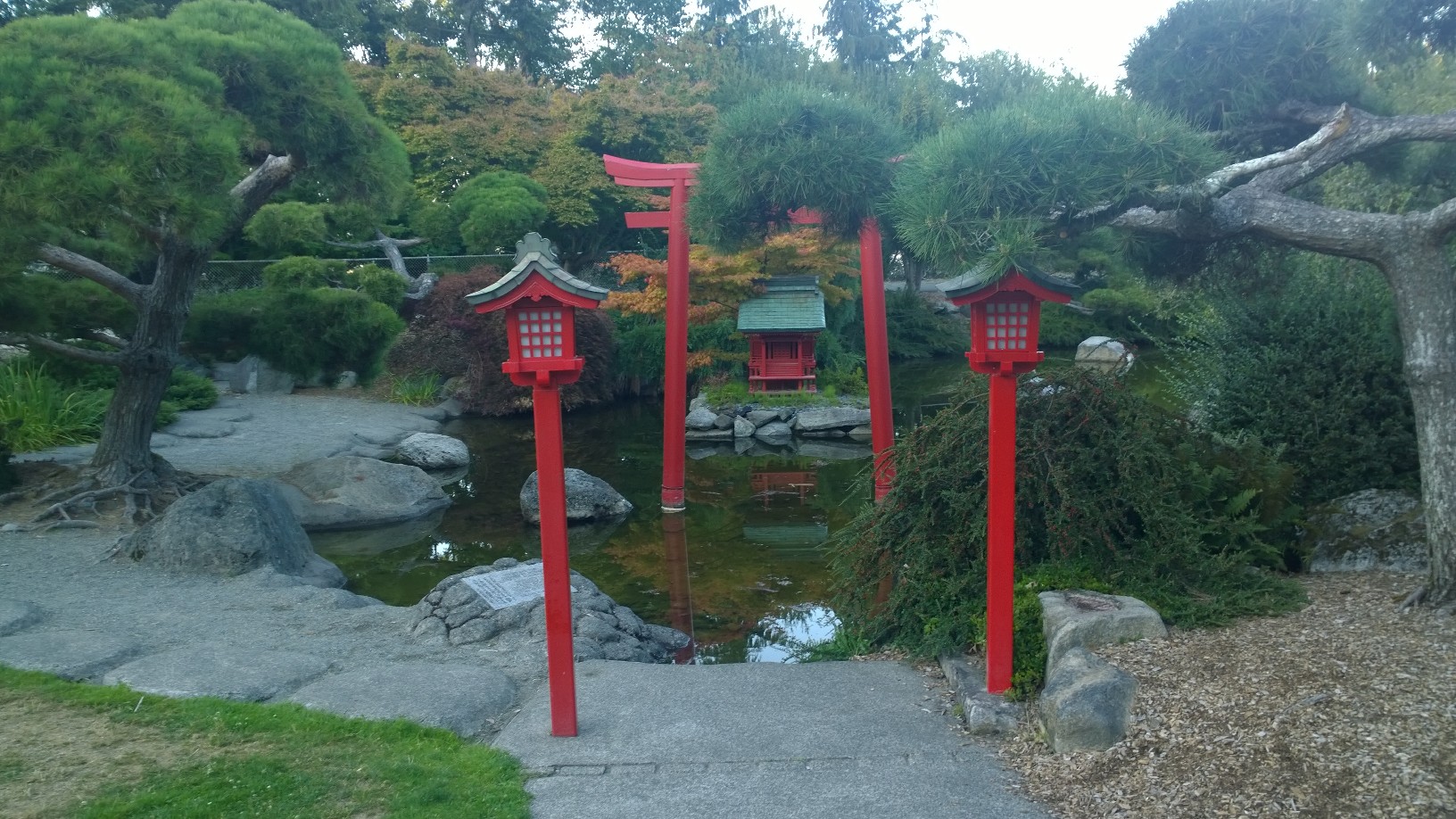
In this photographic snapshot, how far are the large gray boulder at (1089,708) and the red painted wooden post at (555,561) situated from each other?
209 cm

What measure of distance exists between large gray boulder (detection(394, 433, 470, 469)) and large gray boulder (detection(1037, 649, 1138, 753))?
1218 cm

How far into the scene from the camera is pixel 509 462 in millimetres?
15695

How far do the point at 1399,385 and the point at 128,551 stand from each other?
9.40 meters

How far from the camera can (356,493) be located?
1173cm

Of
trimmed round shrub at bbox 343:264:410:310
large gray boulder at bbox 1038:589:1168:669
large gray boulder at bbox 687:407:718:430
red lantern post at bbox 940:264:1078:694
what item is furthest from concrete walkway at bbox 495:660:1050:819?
large gray boulder at bbox 687:407:718:430

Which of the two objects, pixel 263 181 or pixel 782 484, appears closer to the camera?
pixel 263 181

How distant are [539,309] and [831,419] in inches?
560

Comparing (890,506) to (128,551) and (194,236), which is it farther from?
(128,551)

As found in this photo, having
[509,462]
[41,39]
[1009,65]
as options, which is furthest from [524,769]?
[1009,65]

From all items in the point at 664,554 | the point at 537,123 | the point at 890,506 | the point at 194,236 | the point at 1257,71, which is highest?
the point at 537,123

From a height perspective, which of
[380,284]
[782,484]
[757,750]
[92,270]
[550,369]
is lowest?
[782,484]

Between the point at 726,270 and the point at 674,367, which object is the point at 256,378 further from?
the point at 674,367

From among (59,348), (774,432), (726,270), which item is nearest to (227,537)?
(59,348)

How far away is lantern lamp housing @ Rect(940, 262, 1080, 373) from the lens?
4711 mm
